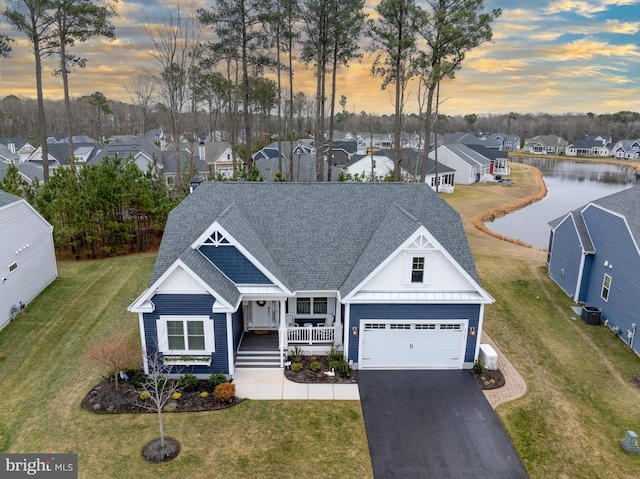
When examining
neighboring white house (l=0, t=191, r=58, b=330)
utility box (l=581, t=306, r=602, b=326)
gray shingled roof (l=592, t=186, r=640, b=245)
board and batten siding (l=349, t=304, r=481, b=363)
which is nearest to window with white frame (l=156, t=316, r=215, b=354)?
board and batten siding (l=349, t=304, r=481, b=363)

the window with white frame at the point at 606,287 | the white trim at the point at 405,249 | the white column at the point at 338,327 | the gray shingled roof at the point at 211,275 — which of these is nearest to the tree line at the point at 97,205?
the gray shingled roof at the point at 211,275

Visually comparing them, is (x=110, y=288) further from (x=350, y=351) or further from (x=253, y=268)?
(x=350, y=351)

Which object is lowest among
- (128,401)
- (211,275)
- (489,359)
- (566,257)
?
(128,401)

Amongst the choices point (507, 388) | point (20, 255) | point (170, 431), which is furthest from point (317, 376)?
point (20, 255)

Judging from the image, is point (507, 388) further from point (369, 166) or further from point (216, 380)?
point (369, 166)

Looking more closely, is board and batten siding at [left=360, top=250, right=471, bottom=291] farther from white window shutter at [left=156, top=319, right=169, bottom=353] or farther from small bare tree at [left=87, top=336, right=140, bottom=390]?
small bare tree at [left=87, top=336, right=140, bottom=390]

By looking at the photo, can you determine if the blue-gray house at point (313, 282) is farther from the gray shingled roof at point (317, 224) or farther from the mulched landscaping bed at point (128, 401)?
the mulched landscaping bed at point (128, 401)
